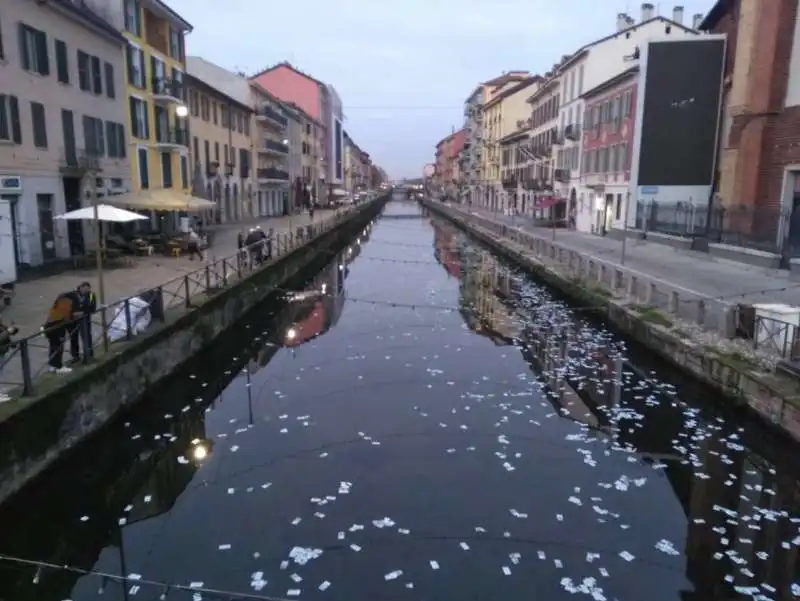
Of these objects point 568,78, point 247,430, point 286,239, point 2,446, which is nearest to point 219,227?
point 286,239

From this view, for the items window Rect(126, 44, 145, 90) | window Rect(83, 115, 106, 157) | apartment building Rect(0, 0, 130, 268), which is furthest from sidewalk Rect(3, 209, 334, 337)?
window Rect(126, 44, 145, 90)

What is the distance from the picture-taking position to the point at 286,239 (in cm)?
3145

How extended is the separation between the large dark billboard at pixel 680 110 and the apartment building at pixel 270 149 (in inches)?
1297

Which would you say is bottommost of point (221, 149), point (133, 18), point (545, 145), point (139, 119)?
point (221, 149)

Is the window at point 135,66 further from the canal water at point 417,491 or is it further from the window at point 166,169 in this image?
the canal water at point 417,491

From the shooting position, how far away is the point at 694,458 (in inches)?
414

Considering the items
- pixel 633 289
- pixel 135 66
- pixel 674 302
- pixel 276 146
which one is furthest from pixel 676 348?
pixel 276 146

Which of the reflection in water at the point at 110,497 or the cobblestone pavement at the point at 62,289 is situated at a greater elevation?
the cobblestone pavement at the point at 62,289

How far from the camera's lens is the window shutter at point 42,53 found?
22578 millimetres

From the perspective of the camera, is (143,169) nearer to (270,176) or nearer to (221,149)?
(221,149)

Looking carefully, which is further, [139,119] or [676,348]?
[139,119]

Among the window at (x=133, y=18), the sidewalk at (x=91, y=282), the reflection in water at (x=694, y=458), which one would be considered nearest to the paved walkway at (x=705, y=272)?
the reflection in water at (x=694, y=458)

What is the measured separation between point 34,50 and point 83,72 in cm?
375

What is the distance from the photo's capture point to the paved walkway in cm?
1808
